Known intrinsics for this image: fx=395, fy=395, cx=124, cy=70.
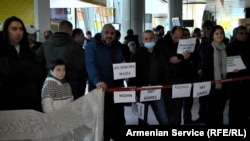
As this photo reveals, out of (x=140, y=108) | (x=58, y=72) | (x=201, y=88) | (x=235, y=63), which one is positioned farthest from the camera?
(x=235, y=63)

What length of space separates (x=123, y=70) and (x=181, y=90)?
42.5 inches

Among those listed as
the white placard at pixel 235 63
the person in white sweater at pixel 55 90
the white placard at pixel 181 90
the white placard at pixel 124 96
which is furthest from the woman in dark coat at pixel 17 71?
the white placard at pixel 235 63

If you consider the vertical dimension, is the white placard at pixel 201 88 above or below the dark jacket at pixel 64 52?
below

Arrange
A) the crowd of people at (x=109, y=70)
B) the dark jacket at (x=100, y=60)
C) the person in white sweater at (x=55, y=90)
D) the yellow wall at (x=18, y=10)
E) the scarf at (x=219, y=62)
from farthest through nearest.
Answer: the yellow wall at (x=18, y=10) → the scarf at (x=219, y=62) → the dark jacket at (x=100, y=60) → the person in white sweater at (x=55, y=90) → the crowd of people at (x=109, y=70)

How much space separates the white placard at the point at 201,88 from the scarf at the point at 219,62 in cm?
31

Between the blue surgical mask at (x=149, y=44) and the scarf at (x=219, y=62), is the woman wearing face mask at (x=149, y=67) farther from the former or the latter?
the scarf at (x=219, y=62)

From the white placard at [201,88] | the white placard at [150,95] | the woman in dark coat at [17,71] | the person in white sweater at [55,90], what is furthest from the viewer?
the white placard at [201,88]

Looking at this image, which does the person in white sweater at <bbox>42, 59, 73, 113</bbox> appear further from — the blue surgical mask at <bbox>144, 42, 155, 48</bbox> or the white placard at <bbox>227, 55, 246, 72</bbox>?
the white placard at <bbox>227, 55, 246, 72</bbox>

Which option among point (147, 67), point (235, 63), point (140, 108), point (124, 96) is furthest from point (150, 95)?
point (235, 63)

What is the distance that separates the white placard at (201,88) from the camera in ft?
17.9

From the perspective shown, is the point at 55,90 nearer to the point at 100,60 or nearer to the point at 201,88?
the point at 100,60

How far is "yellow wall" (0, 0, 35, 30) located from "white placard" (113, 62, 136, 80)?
2777mm

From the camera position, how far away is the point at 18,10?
22.7 ft

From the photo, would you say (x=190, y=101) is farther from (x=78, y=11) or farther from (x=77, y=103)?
(x=78, y=11)
